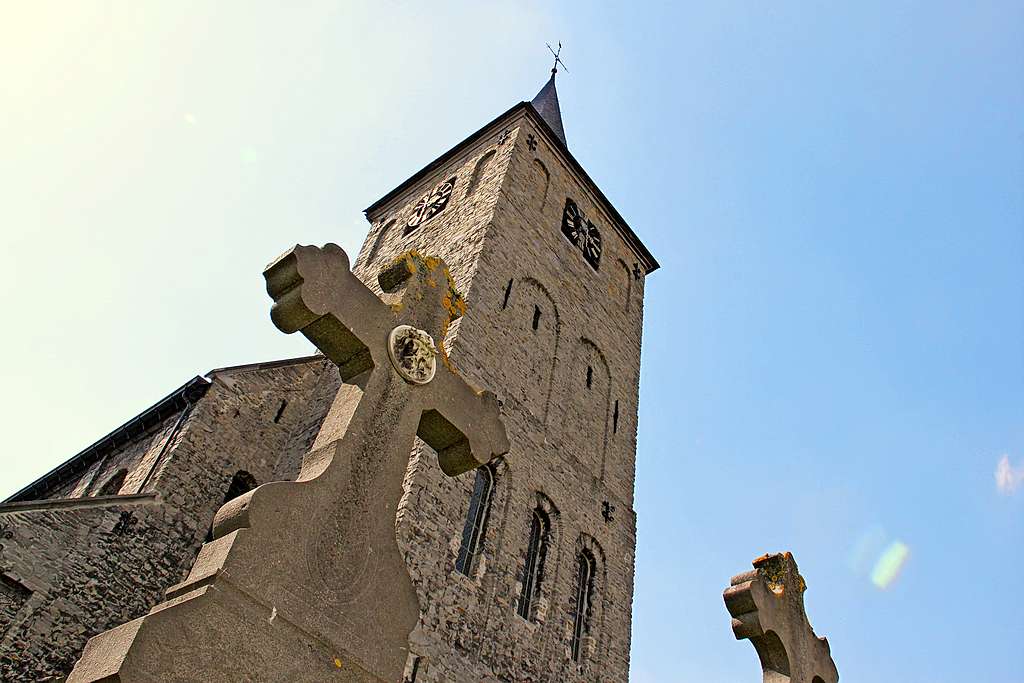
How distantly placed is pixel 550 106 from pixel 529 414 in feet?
47.8

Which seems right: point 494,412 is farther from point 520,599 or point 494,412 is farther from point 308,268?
point 520,599

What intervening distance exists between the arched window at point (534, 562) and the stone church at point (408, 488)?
1.5 inches

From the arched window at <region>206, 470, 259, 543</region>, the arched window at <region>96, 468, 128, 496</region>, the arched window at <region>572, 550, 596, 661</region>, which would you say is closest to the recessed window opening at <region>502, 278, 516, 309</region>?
the arched window at <region>572, 550, 596, 661</region>

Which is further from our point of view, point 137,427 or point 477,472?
point 137,427

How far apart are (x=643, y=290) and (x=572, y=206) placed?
3.15m

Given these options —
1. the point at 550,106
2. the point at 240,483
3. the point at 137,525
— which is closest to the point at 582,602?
the point at 240,483

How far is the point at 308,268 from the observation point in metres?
3.60

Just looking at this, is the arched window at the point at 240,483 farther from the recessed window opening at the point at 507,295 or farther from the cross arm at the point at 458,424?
the cross arm at the point at 458,424

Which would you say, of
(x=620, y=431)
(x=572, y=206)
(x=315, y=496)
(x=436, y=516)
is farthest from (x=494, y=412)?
(x=572, y=206)

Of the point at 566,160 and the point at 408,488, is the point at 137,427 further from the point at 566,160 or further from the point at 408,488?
the point at 566,160

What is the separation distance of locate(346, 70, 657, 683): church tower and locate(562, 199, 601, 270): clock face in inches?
2.2

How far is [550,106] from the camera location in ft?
83.3

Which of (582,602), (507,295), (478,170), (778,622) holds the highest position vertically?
(478,170)

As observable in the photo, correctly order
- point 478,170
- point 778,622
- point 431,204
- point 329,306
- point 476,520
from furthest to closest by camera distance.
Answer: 1. point 431,204
2. point 478,170
3. point 476,520
4. point 778,622
5. point 329,306
